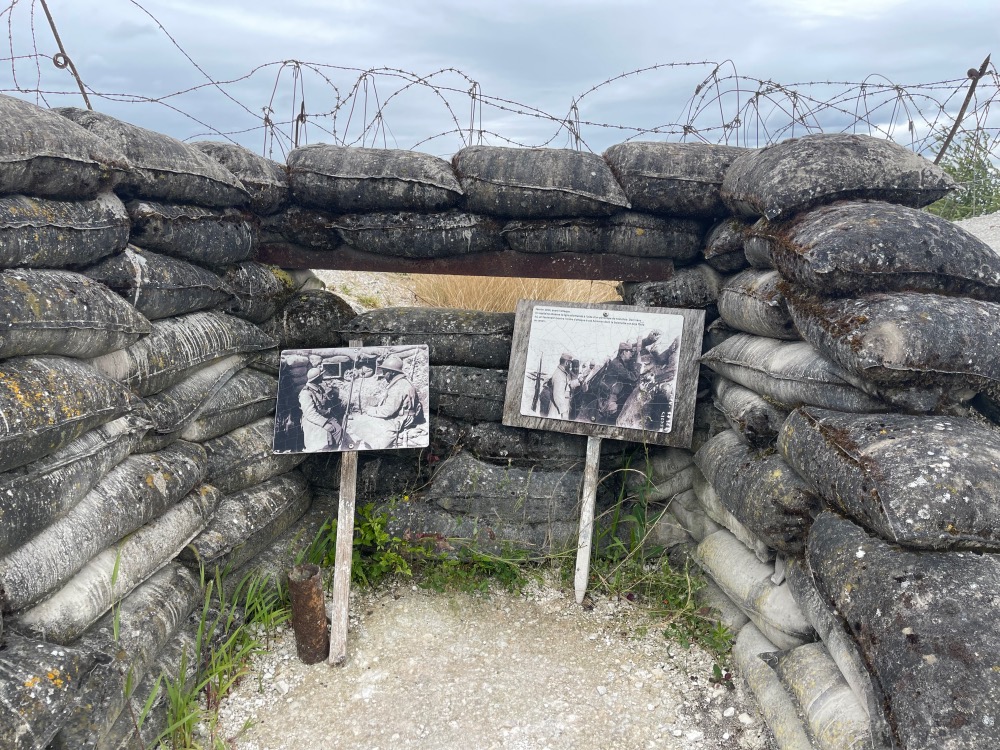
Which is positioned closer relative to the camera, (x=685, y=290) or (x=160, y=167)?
(x=160, y=167)

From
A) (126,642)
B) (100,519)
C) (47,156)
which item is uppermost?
(47,156)

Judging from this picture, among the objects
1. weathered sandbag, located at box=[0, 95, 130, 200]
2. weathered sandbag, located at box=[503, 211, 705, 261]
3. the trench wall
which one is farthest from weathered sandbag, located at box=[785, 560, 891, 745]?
weathered sandbag, located at box=[0, 95, 130, 200]

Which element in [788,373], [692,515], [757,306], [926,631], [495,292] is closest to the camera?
[926,631]

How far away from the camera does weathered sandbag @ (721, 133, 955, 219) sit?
290 centimetres

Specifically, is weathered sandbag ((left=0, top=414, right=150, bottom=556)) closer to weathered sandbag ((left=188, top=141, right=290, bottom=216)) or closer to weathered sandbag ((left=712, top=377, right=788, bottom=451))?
weathered sandbag ((left=188, top=141, right=290, bottom=216))

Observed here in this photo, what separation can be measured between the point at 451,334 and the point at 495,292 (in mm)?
2554

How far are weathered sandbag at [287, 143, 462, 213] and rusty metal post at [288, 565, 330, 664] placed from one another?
1832 mm

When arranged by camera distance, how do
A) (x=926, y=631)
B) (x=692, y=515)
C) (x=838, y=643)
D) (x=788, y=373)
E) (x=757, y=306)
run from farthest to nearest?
(x=692, y=515) → (x=757, y=306) → (x=788, y=373) → (x=838, y=643) → (x=926, y=631)

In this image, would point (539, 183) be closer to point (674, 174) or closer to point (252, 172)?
point (674, 174)

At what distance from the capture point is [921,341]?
2.36 m

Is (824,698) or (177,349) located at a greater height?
(177,349)

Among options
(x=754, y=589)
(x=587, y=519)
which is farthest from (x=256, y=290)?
(x=754, y=589)

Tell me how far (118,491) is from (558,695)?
184 centimetres

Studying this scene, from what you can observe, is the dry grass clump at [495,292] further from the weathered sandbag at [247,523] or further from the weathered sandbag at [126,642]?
the weathered sandbag at [126,642]
